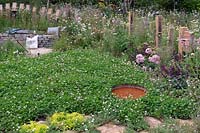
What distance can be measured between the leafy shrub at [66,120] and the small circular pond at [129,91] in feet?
3.44

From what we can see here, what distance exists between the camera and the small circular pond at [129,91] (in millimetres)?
6109

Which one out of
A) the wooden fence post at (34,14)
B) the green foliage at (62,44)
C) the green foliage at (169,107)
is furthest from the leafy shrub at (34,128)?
the wooden fence post at (34,14)

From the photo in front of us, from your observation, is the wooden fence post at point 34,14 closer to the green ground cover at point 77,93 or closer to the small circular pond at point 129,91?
the green ground cover at point 77,93

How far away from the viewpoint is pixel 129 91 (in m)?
6.25

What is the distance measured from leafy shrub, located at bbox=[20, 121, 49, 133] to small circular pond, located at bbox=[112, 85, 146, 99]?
4.79 ft

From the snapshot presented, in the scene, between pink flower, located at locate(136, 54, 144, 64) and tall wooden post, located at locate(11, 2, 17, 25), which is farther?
tall wooden post, located at locate(11, 2, 17, 25)

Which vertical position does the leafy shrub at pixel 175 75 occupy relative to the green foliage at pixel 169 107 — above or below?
above

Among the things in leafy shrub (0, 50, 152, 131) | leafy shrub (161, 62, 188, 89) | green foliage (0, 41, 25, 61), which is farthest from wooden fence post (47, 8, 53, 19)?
leafy shrub (161, 62, 188, 89)

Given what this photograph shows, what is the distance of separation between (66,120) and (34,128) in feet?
1.34

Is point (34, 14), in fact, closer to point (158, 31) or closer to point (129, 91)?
point (158, 31)

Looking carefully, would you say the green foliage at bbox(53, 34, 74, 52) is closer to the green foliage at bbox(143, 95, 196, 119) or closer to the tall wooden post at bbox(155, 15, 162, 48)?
the tall wooden post at bbox(155, 15, 162, 48)

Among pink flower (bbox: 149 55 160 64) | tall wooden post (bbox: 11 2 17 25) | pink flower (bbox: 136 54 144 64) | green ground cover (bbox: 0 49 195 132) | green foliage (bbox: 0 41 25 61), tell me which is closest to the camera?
green ground cover (bbox: 0 49 195 132)

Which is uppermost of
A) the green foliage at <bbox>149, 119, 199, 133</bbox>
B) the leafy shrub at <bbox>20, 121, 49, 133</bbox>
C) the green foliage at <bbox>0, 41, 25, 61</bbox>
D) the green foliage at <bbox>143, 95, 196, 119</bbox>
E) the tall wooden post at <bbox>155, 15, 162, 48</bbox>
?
the tall wooden post at <bbox>155, 15, 162, 48</bbox>

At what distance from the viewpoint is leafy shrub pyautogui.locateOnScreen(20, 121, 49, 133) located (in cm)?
477
